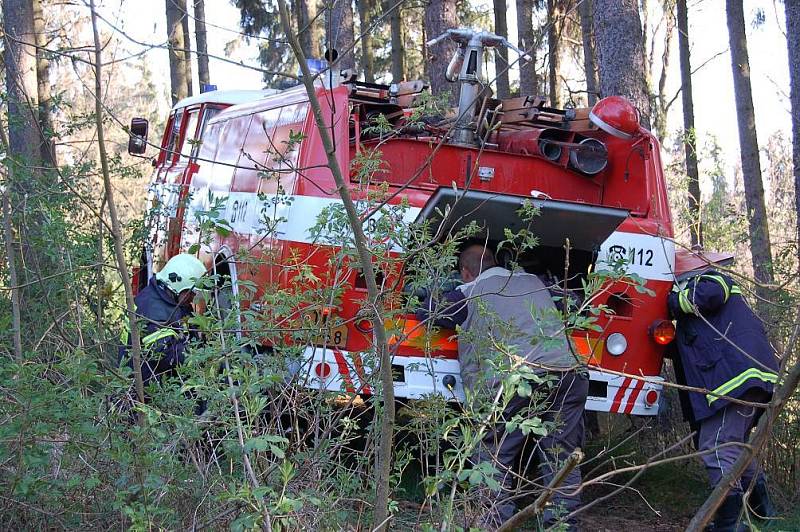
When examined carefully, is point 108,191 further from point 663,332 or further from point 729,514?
point 729,514

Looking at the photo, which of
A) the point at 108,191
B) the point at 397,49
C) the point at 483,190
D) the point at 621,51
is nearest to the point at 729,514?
the point at 483,190

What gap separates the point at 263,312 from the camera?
4461 millimetres

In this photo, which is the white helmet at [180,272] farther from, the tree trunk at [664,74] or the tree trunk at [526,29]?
the tree trunk at [664,74]

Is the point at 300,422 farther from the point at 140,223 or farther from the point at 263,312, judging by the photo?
the point at 140,223

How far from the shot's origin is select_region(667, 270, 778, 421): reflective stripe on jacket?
5.71 metres

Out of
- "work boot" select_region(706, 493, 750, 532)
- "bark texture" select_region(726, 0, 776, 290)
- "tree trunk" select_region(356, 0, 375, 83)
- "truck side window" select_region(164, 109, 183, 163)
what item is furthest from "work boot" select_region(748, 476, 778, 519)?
"tree trunk" select_region(356, 0, 375, 83)

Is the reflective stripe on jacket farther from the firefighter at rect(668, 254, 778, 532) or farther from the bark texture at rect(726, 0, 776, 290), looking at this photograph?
the bark texture at rect(726, 0, 776, 290)

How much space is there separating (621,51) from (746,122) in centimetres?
518

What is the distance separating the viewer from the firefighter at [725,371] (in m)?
5.71

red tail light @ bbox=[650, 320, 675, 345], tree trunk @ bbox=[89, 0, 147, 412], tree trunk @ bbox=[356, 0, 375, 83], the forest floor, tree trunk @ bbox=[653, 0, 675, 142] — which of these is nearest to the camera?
tree trunk @ bbox=[89, 0, 147, 412]

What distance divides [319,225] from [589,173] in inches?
122

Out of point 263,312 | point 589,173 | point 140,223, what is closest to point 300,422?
point 263,312

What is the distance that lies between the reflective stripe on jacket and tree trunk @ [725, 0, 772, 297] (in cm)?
601

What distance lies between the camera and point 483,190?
21.0ft
